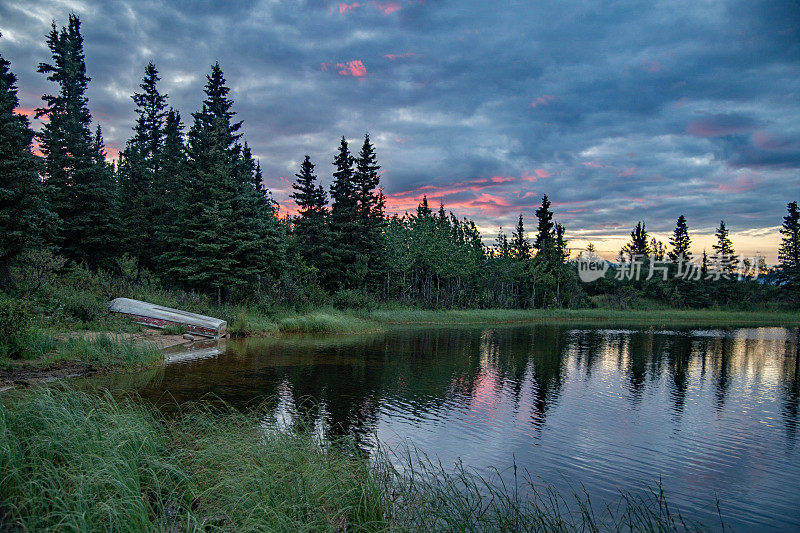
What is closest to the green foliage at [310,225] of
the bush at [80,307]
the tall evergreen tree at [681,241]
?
the bush at [80,307]

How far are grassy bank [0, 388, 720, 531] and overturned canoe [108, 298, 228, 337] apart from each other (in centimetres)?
1505

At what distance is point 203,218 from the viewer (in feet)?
99.5

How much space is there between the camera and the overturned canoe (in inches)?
831

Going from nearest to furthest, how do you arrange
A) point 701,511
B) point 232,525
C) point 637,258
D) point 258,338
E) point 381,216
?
point 232,525 → point 701,511 → point 258,338 → point 381,216 → point 637,258

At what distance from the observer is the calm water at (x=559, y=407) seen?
881cm

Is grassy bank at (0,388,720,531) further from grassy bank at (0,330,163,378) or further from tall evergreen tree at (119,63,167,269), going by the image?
tall evergreen tree at (119,63,167,269)

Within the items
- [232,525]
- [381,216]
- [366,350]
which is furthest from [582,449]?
[381,216]

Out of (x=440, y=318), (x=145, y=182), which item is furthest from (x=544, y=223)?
(x=145, y=182)

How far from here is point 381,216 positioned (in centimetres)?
5125

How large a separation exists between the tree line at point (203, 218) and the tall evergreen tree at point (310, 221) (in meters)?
0.12

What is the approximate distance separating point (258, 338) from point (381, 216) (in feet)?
92.5

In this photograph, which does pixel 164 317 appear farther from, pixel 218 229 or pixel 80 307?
pixel 218 229

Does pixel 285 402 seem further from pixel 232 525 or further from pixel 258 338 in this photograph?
pixel 258 338

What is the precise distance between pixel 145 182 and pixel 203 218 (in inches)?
551
